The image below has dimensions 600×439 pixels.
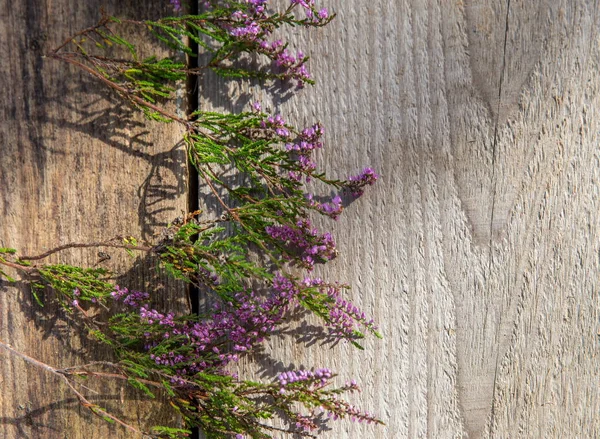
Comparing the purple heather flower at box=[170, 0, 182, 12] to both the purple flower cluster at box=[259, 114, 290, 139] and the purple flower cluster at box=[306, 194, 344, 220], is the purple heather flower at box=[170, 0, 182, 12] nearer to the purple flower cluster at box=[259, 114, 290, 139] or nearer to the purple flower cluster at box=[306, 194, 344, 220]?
the purple flower cluster at box=[259, 114, 290, 139]

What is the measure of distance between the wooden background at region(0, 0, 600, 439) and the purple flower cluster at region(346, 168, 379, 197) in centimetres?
4

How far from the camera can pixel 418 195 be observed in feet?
6.31

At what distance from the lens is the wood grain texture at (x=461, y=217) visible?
1.90 meters

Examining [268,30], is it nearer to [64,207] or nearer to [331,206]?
[331,206]

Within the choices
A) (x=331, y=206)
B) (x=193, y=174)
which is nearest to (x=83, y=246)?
(x=193, y=174)

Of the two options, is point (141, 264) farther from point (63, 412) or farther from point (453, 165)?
point (453, 165)

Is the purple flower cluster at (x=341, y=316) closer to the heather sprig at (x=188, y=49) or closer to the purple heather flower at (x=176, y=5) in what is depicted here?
the heather sprig at (x=188, y=49)

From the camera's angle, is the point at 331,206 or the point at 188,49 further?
the point at 331,206

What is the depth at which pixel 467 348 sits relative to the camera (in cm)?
193

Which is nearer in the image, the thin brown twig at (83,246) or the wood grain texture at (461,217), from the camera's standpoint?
the thin brown twig at (83,246)

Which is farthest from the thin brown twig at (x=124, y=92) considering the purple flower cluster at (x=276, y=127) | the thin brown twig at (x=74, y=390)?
the thin brown twig at (x=74, y=390)

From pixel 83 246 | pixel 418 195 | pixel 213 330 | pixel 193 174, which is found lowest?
pixel 213 330

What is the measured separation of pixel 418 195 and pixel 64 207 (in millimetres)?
1230

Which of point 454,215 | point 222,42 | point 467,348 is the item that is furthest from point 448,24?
point 467,348
